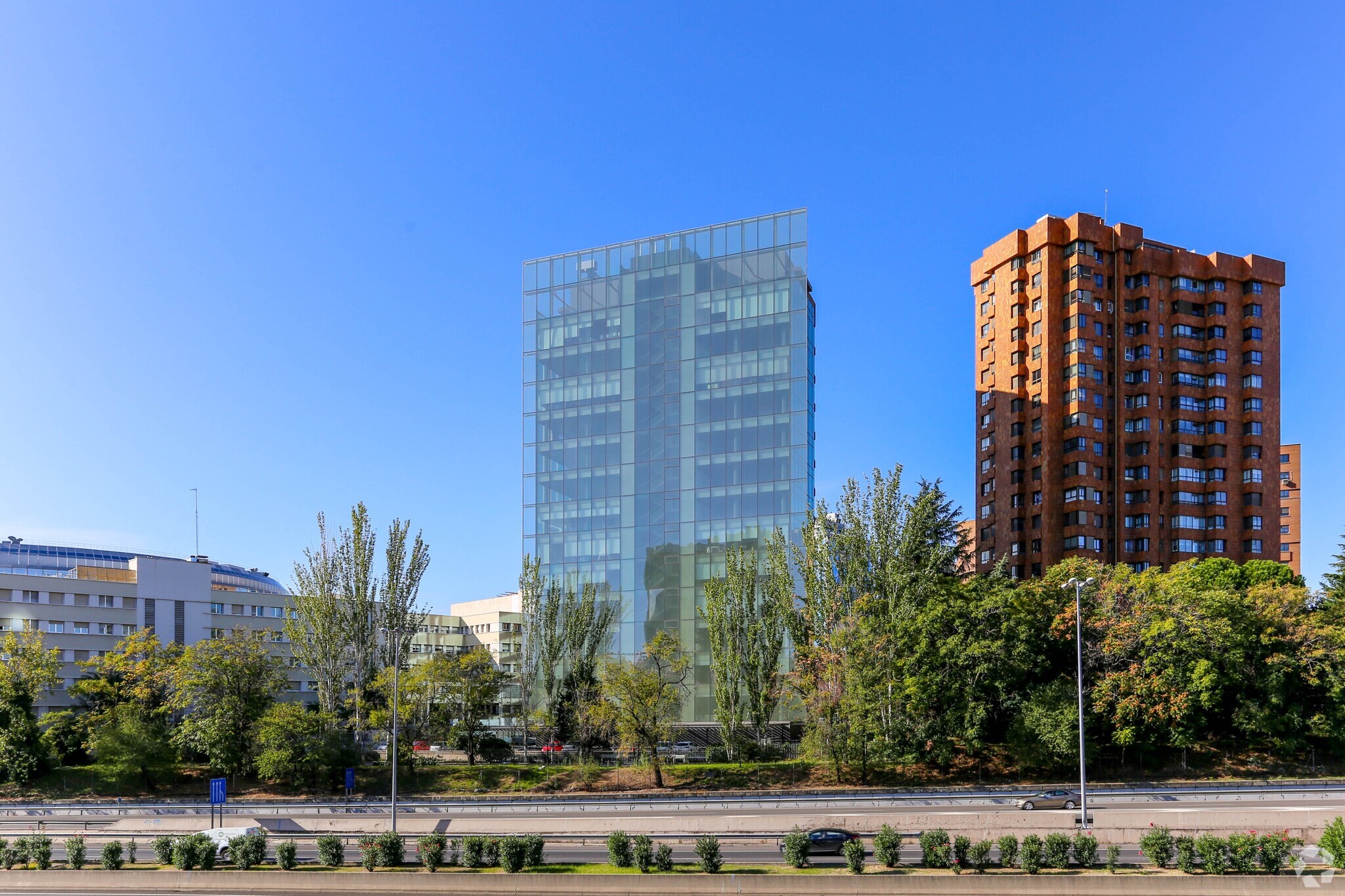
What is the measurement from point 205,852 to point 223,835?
2459mm

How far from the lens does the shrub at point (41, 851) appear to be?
126 feet

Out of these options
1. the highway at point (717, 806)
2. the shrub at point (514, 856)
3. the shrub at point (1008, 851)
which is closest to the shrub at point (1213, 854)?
the shrub at point (1008, 851)

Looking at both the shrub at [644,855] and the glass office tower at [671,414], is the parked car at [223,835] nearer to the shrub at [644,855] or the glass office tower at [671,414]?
the shrub at [644,855]

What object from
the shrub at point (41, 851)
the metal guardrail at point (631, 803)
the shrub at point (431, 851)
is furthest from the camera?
the metal guardrail at point (631, 803)

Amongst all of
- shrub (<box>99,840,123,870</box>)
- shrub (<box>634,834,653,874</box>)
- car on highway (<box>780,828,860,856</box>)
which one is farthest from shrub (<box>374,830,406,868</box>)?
car on highway (<box>780,828,860,856</box>)

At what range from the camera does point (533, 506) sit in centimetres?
8519

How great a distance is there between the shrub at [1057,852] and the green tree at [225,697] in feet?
160

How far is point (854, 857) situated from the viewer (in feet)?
107

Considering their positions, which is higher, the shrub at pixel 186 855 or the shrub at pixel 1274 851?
the shrub at pixel 1274 851

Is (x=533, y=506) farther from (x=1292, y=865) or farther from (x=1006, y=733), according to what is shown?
(x=1292, y=865)

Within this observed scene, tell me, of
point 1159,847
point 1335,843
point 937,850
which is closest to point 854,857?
point 937,850

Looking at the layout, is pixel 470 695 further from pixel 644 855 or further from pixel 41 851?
pixel 644 855

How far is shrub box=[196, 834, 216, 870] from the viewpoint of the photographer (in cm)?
3712

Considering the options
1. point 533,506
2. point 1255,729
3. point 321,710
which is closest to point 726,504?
point 533,506
